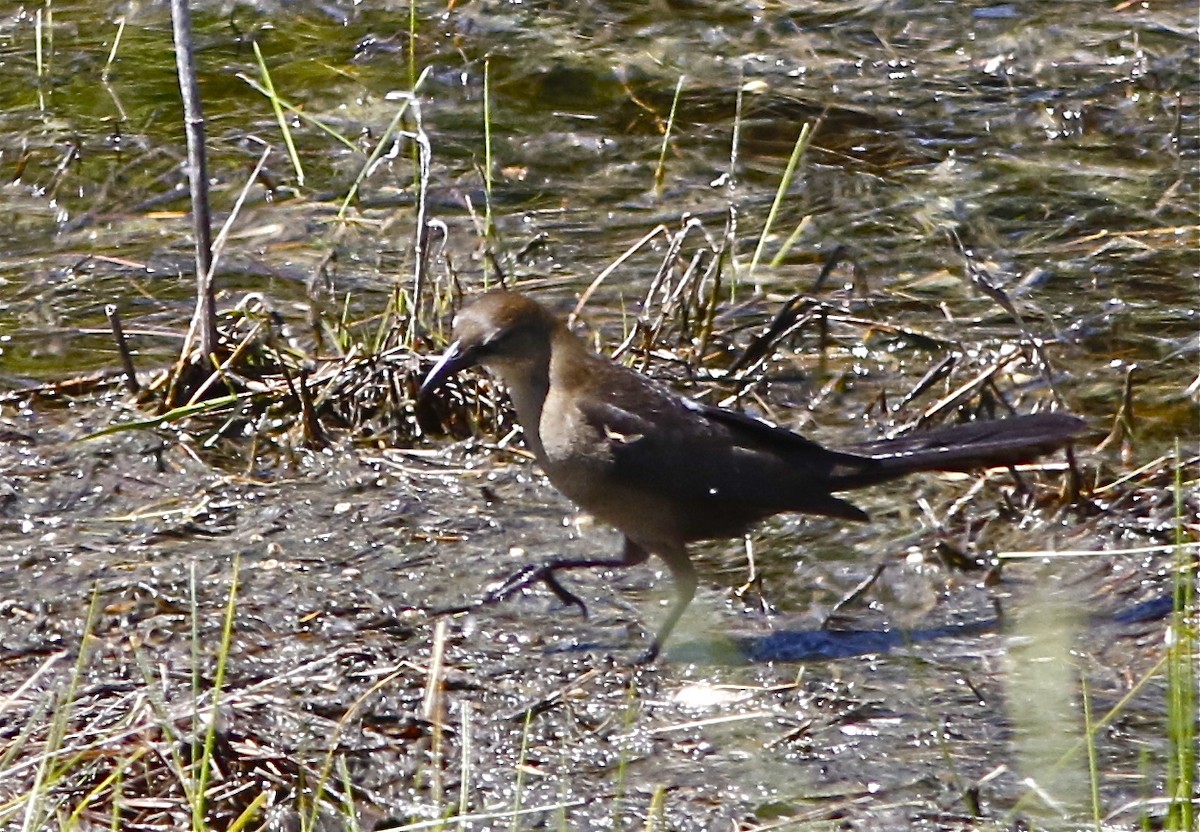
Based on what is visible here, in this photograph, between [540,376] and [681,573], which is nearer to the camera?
[681,573]

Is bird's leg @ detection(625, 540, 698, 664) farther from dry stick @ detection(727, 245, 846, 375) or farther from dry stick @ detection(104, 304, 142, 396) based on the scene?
dry stick @ detection(104, 304, 142, 396)

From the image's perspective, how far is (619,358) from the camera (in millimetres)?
6301

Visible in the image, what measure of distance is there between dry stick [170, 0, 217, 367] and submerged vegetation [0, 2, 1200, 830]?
94mm

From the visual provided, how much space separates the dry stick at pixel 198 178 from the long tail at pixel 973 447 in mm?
1921

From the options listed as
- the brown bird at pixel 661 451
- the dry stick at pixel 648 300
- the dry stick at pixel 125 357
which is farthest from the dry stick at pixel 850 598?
the dry stick at pixel 125 357

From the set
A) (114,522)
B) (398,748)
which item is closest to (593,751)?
(398,748)

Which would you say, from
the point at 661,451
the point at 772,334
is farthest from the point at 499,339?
the point at 772,334

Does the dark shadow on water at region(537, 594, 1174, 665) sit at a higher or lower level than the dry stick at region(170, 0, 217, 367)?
lower

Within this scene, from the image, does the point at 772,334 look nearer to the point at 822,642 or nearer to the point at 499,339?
the point at 499,339

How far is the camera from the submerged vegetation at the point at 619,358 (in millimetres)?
4328

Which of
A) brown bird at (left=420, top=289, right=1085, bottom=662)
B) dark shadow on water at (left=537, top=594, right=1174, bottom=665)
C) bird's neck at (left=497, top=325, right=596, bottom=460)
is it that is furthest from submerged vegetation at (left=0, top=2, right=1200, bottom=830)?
bird's neck at (left=497, top=325, right=596, bottom=460)

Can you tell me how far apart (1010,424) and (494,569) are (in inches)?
51.4

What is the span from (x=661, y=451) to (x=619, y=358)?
1152mm

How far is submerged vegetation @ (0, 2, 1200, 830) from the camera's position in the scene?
4328mm
